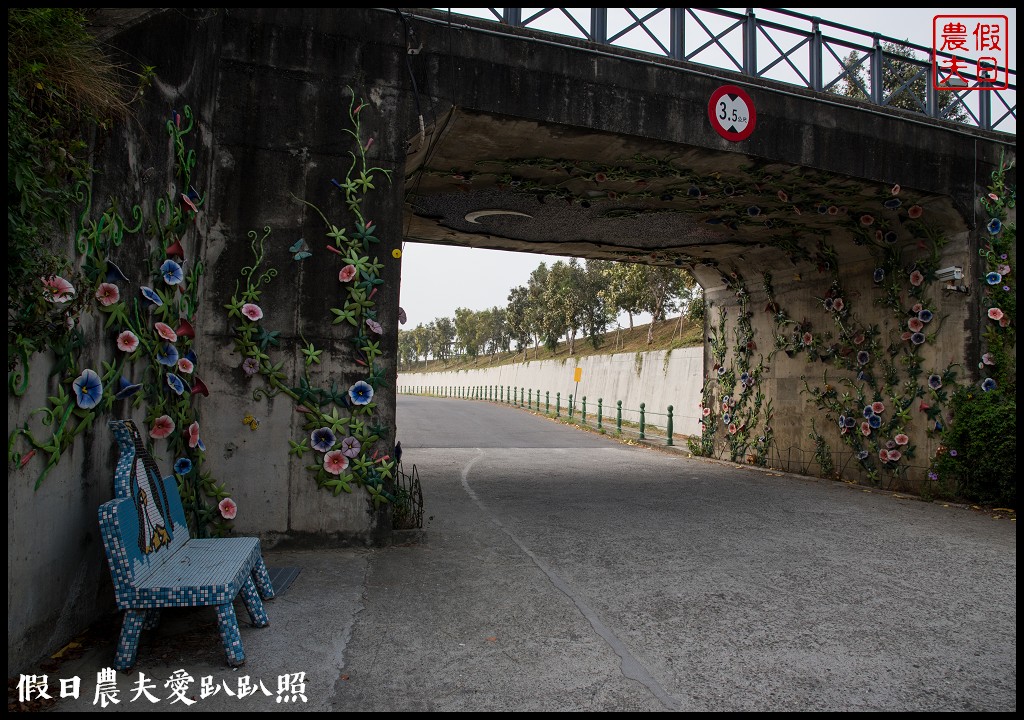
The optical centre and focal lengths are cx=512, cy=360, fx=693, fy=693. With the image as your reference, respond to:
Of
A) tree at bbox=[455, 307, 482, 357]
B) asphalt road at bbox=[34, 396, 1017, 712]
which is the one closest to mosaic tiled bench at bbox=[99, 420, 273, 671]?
asphalt road at bbox=[34, 396, 1017, 712]

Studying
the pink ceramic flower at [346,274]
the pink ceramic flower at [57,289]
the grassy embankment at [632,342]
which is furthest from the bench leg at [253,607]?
the grassy embankment at [632,342]

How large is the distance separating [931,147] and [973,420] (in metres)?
3.10

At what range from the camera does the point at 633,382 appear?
2702 centimetres

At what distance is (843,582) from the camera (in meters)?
4.77

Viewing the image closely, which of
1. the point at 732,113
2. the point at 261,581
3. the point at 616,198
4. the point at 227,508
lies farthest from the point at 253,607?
the point at 616,198

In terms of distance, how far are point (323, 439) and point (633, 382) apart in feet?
73.8

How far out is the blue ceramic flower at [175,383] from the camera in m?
4.57

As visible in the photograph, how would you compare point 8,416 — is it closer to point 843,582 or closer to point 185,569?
point 185,569

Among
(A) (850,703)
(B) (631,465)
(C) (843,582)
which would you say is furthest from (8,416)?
(B) (631,465)

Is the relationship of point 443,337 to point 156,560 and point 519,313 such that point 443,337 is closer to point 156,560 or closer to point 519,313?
point 519,313

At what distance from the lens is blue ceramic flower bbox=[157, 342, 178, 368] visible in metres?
4.44

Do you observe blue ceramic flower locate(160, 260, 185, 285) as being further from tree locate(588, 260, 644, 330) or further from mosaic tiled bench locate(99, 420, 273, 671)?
tree locate(588, 260, 644, 330)

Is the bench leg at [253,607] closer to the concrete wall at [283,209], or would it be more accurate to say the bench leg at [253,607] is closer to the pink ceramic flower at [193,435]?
the concrete wall at [283,209]

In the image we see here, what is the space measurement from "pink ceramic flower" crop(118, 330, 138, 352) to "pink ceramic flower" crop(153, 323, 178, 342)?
39 cm
